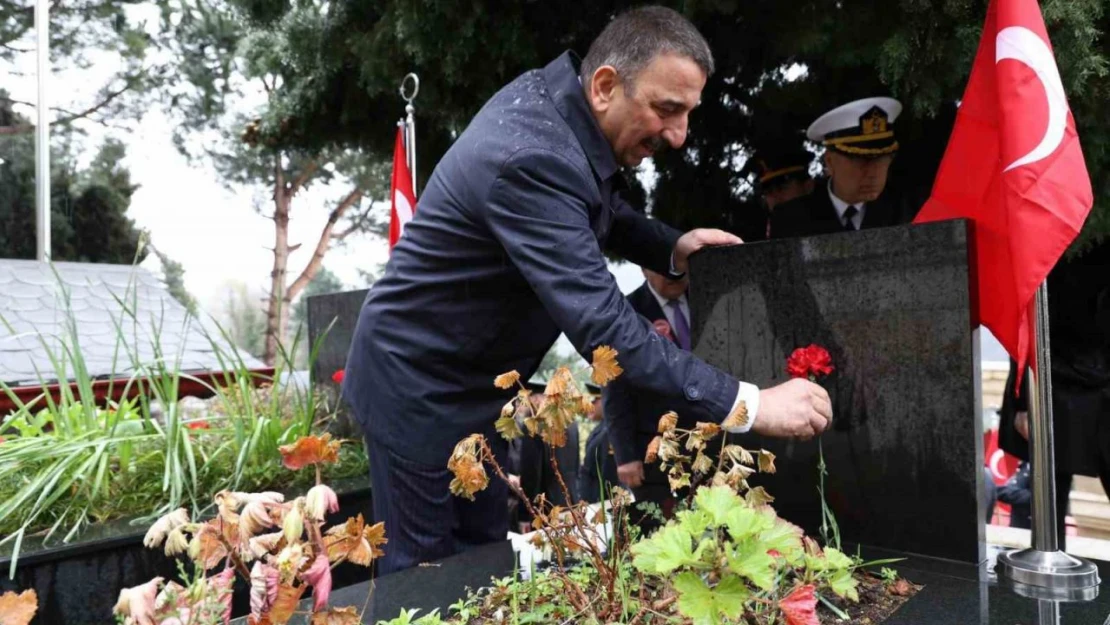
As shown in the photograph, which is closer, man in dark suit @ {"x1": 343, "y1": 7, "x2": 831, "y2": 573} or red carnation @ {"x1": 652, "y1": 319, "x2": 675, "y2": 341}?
man in dark suit @ {"x1": 343, "y1": 7, "x2": 831, "y2": 573}

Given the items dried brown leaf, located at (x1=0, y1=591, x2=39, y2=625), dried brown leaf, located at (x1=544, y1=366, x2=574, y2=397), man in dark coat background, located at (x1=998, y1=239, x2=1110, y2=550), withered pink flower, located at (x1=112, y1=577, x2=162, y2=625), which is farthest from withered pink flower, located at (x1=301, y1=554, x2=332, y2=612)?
man in dark coat background, located at (x1=998, y1=239, x2=1110, y2=550)

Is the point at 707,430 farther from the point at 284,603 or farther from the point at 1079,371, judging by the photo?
the point at 1079,371

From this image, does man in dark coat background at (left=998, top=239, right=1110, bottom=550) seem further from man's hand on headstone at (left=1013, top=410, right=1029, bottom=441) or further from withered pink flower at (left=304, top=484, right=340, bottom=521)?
withered pink flower at (left=304, top=484, right=340, bottom=521)

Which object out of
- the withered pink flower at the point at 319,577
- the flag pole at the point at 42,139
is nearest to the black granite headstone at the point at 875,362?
the withered pink flower at the point at 319,577

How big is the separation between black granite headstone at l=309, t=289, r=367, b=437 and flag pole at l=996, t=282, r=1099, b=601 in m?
2.59

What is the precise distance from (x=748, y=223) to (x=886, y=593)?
2.31m

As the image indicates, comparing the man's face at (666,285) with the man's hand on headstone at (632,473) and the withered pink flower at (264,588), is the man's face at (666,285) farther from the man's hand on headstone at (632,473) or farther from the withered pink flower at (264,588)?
the withered pink flower at (264,588)

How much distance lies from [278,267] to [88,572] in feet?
31.1

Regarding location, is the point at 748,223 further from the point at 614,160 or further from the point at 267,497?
the point at 267,497

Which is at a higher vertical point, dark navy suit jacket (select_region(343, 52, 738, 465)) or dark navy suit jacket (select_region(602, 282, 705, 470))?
dark navy suit jacket (select_region(343, 52, 738, 465))

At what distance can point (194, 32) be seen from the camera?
7.93m

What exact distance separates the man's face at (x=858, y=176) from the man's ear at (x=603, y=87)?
1177mm

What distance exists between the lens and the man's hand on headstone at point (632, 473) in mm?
2729

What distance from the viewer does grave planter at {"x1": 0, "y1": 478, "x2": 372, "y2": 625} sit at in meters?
2.14
